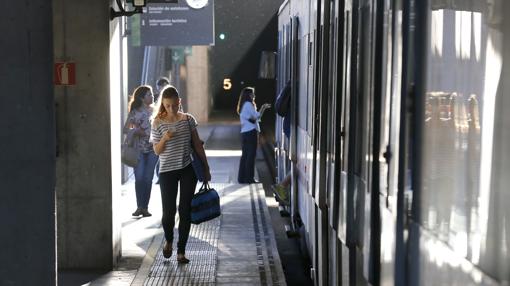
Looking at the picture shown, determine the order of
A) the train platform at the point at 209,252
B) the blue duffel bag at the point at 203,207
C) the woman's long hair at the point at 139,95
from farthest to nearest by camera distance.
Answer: the woman's long hair at the point at 139,95 → the blue duffel bag at the point at 203,207 → the train platform at the point at 209,252

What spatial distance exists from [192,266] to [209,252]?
2.95 feet

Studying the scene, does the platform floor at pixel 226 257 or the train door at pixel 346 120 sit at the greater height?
the train door at pixel 346 120

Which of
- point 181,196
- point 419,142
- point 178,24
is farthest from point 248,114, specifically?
point 419,142

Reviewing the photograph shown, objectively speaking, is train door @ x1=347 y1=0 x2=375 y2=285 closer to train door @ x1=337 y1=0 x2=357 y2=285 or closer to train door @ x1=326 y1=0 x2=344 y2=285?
train door @ x1=337 y1=0 x2=357 y2=285

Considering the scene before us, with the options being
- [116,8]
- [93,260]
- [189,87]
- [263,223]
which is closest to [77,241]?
[93,260]

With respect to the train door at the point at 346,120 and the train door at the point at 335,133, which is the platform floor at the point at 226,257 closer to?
the train door at the point at 335,133

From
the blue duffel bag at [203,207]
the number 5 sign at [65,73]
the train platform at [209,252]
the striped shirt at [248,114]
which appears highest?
the number 5 sign at [65,73]

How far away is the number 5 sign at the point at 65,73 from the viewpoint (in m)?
9.23

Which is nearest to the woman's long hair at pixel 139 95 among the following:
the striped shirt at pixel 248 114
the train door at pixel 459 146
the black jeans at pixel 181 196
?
the black jeans at pixel 181 196

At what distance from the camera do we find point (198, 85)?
4162cm

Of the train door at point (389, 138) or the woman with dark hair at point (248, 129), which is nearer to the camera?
the train door at point (389, 138)

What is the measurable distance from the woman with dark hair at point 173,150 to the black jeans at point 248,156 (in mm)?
7917

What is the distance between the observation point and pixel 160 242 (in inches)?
439

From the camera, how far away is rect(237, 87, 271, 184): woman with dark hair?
672 inches
